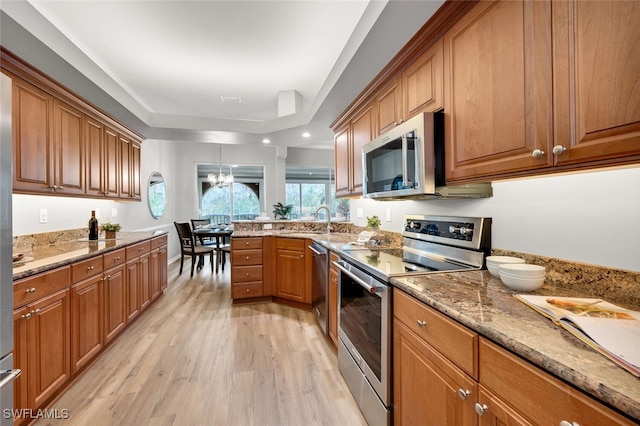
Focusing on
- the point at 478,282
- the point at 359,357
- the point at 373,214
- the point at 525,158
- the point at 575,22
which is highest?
the point at 575,22

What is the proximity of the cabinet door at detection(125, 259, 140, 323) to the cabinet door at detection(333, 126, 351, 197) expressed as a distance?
2347 mm

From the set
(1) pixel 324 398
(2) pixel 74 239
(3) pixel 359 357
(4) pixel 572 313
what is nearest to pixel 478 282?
(4) pixel 572 313


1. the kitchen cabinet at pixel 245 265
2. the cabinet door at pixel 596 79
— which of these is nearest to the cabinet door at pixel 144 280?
the kitchen cabinet at pixel 245 265

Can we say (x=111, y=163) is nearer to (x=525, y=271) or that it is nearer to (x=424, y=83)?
(x=424, y=83)

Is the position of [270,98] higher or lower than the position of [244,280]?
higher

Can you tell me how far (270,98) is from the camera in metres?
3.63

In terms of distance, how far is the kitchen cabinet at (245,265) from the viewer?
338 centimetres

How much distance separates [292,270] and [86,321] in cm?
191

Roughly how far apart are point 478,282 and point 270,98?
11.1ft

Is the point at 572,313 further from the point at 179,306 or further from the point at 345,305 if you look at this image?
the point at 179,306

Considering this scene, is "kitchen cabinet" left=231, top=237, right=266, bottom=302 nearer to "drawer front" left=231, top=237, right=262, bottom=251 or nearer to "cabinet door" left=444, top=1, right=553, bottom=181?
"drawer front" left=231, top=237, right=262, bottom=251

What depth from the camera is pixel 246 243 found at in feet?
11.1

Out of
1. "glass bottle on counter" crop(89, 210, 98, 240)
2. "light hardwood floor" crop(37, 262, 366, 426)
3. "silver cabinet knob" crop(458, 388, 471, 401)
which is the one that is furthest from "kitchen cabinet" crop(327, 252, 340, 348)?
"glass bottle on counter" crop(89, 210, 98, 240)

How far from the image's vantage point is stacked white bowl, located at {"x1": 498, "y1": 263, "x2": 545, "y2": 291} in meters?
1.06
